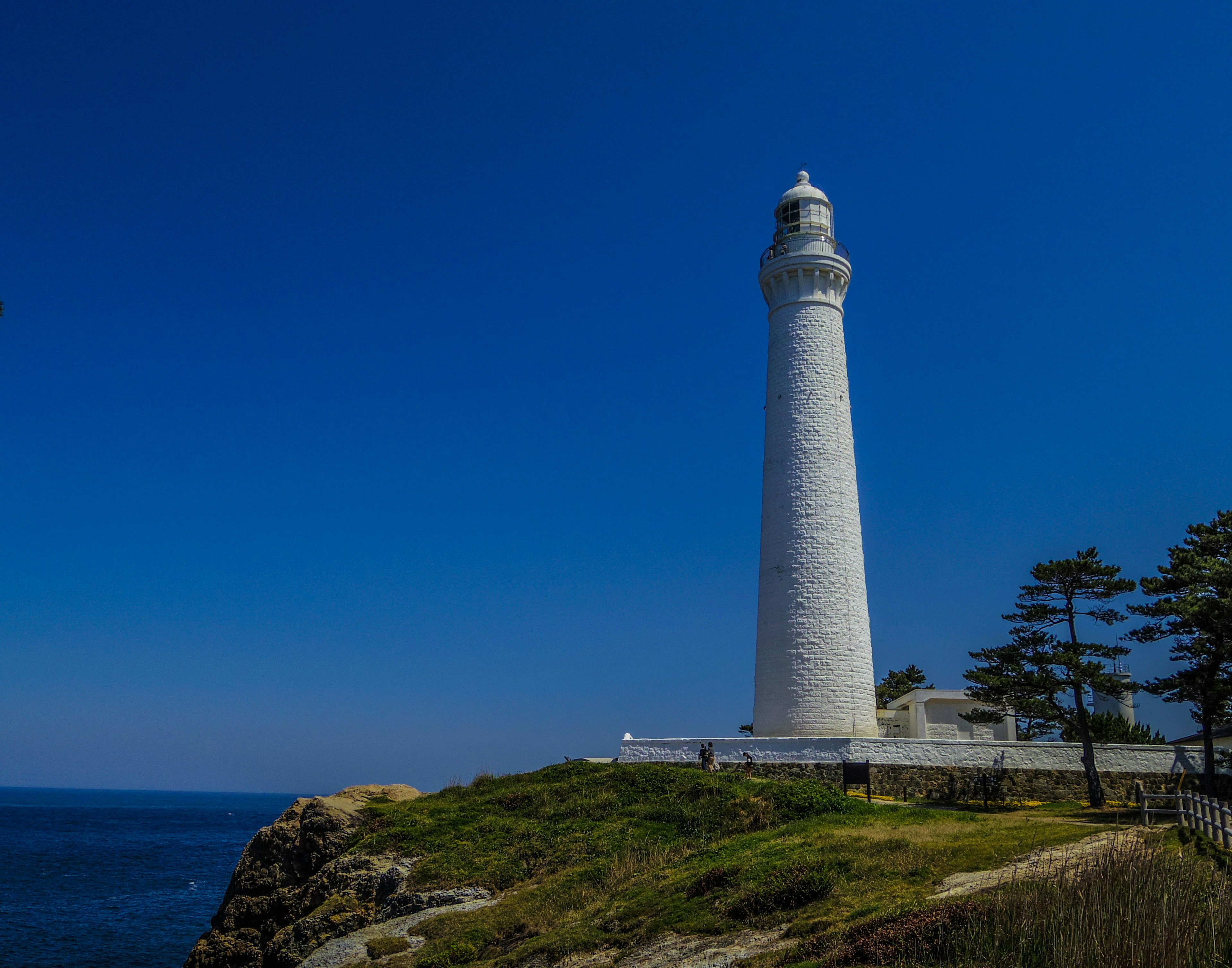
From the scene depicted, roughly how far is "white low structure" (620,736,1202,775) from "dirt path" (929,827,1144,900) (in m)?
12.9

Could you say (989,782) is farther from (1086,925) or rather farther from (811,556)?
(1086,925)

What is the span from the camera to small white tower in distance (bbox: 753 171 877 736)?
30812 millimetres

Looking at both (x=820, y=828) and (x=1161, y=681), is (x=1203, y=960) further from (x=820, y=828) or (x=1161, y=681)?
(x=1161, y=681)

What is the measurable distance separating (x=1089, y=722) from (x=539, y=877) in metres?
25.3

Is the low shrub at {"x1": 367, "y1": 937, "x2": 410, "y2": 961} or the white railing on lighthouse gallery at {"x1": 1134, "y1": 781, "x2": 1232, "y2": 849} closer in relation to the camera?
the white railing on lighthouse gallery at {"x1": 1134, "y1": 781, "x2": 1232, "y2": 849}

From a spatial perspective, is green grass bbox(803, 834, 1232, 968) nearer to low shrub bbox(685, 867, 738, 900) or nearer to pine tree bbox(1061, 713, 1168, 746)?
low shrub bbox(685, 867, 738, 900)

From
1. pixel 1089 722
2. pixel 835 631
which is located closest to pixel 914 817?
pixel 835 631

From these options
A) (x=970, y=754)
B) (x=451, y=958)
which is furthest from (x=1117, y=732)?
(x=451, y=958)

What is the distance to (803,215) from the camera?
117 ft

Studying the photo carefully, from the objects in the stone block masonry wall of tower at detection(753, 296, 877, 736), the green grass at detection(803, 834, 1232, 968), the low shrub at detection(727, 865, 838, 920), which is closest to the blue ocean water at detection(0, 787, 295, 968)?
the stone block masonry wall of tower at detection(753, 296, 877, 736)

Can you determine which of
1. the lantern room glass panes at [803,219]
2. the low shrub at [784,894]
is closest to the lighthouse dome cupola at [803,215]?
the lantern room glass panes at [803,219]

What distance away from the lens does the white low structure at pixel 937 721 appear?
35500 millimetres

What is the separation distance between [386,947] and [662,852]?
5.95m

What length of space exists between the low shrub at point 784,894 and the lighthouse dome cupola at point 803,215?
26.2 meters
